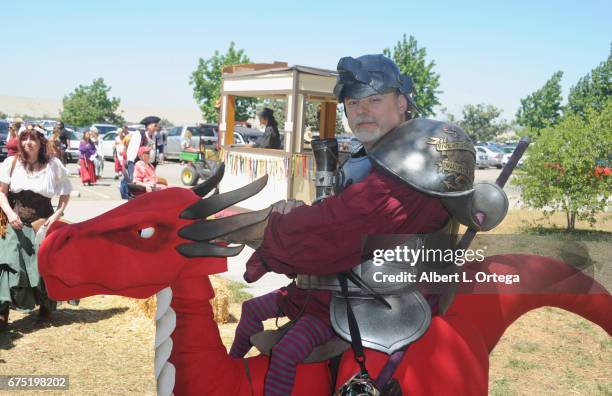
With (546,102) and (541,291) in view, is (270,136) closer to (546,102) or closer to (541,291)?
→ (541,291)

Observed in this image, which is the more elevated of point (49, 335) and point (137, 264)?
point (137, 264)

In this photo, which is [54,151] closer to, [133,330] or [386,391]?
[133,330]

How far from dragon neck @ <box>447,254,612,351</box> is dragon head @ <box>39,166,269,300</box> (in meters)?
1.24

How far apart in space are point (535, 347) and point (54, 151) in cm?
524

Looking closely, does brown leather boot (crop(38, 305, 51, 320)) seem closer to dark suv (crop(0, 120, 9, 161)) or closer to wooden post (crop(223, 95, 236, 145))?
wooden post (crop(223, 95, 236, 145))

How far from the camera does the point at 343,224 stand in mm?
2053

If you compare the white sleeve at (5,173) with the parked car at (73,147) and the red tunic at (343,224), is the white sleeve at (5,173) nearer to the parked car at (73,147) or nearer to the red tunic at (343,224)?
the red tunic at (343,224)

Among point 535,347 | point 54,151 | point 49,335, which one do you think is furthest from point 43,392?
point 535,347

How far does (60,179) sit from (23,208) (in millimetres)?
454

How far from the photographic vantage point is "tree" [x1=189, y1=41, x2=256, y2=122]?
39562mm

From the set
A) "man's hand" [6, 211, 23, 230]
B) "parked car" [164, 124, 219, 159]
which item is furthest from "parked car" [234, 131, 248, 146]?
"man's hand" [6, 211, 23, 230]

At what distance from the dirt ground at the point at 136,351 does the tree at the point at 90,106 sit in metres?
46.3

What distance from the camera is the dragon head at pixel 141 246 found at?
2010mm

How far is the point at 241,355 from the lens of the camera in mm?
2727
